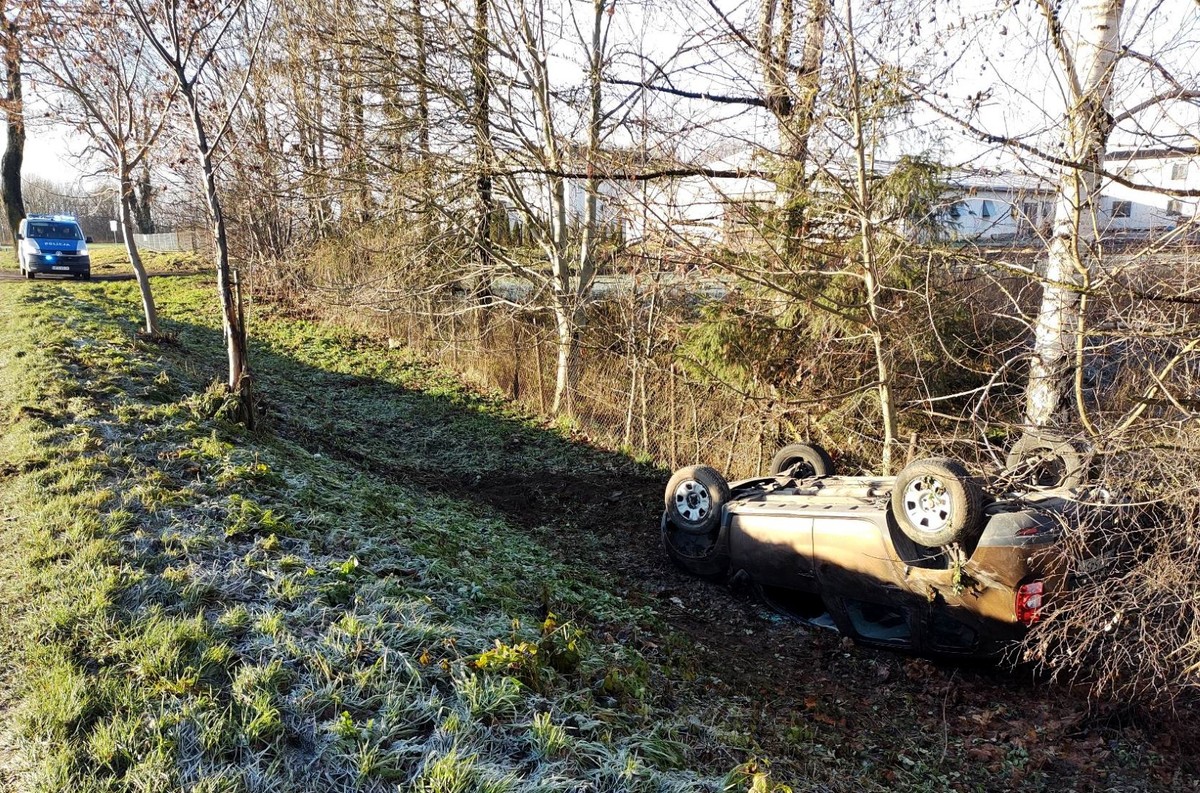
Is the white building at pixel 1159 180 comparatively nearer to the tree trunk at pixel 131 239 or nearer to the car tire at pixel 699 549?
the car tire at pixel 699 549

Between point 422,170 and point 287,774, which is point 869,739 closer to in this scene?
point 287,774

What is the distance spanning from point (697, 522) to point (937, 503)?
231cm

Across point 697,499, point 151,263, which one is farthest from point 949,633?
point 151,263

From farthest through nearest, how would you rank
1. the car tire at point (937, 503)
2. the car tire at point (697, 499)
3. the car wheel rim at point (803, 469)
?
the car wheel rim at point (803, 469)
the car tire at point (697, 499)
the car tire at point (937, 503)

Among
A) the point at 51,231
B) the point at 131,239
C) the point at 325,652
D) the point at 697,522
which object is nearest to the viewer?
the point at 325,652

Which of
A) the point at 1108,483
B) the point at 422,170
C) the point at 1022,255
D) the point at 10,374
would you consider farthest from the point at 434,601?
the point at 422,170

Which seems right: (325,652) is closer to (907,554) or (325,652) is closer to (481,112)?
(907,554)

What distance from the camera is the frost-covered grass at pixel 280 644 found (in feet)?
9.20

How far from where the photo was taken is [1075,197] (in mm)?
4367

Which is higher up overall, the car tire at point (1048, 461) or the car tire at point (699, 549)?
the car tire at point (1048, 461)

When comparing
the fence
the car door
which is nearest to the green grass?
the fence

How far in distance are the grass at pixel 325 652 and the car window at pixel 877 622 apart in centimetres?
22

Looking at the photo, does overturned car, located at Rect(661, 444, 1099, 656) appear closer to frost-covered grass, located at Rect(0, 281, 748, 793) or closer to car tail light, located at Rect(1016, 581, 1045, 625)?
car tail light, located at Rect(1016, 581, 1045, 625)

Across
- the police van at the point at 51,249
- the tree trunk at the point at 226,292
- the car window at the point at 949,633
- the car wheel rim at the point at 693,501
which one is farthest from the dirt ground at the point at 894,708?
the police van at the point at 51,249
